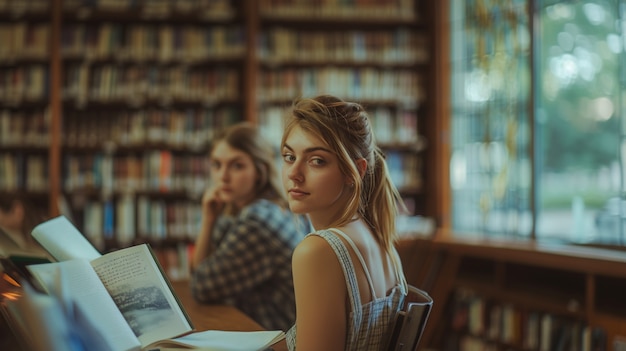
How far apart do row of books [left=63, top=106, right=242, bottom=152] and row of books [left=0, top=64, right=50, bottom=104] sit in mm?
262

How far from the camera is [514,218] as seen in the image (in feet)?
14.4

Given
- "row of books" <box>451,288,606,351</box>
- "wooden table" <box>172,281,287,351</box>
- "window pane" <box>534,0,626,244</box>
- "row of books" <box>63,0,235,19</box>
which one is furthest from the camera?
"row of books" <box>63,0,235,19</box>

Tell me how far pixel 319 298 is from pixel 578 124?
325 centimetres

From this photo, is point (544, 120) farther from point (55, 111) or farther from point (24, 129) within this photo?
point (24, 129)

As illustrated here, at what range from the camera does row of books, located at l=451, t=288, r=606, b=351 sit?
2994 mm

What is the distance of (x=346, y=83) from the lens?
5.12 metres

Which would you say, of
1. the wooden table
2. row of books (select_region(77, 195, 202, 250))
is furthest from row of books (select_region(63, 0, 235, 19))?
the wooden table

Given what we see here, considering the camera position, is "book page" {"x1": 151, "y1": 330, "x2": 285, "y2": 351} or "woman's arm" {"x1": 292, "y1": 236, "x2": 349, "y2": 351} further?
"book page" {"x1": 151, "y1": 330, "x2": 285, "y2": 351}

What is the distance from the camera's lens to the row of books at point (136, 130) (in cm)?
485

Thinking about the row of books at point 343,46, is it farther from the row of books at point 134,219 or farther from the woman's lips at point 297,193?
the woman's lips at point 297,193

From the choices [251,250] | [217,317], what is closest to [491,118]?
[251,250]

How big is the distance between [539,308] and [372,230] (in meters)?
2.28

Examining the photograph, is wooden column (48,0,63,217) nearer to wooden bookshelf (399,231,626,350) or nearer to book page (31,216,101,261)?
wooden bookshelf (399,231,626,350)

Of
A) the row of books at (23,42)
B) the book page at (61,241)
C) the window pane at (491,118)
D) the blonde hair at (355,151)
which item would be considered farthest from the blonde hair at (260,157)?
the row of books at (23,42)
